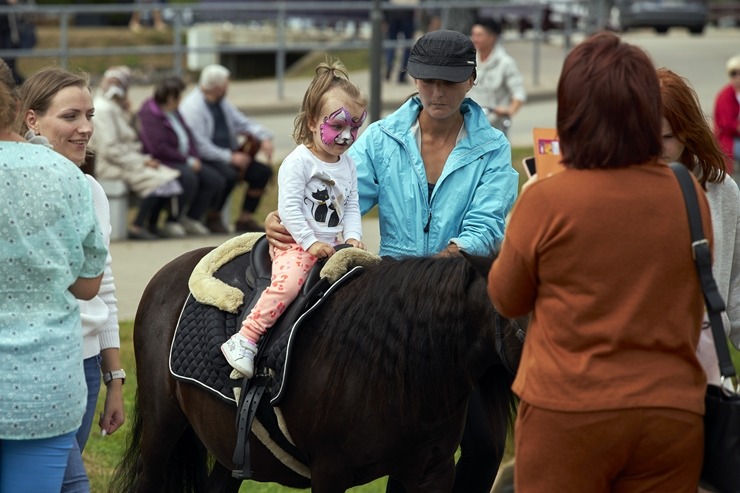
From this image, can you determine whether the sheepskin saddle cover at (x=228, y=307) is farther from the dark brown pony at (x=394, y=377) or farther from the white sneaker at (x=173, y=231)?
the white sneaker at (x=173, y=231)

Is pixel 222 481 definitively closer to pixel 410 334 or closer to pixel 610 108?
pixel 410 334

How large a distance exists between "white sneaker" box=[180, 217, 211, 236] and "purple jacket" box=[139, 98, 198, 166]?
0.62 m

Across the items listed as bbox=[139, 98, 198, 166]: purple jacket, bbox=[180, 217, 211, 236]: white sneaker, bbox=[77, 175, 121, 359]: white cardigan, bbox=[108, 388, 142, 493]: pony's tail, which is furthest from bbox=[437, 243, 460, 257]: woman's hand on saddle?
bbox=[180, 217, 211, 236]: white sneaker

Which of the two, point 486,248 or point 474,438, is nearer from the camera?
point 486,248

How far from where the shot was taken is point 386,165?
4844 millimetres

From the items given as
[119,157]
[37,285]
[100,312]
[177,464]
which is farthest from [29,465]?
[119,157]

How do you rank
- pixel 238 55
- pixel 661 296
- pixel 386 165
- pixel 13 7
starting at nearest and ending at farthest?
1. pixel 661 296
2. pixel 386 165
3. pixel 13 7
4. pixel 238 55

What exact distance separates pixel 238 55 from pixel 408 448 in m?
21.7

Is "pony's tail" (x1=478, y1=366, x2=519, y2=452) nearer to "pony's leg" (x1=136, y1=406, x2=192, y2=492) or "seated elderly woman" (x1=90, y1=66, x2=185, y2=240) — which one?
"pony's leg" (x1=136, y1=406, x2=192, y2=492)

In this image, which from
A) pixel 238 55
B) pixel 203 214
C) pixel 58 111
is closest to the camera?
pixel 58 111

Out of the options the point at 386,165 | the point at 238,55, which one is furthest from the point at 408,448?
the point at 238,55

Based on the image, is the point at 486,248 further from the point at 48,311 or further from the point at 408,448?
the point at 48,311

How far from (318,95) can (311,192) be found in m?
0.36

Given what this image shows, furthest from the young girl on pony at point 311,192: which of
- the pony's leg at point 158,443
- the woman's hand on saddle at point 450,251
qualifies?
the pony's leg at point 158,443
